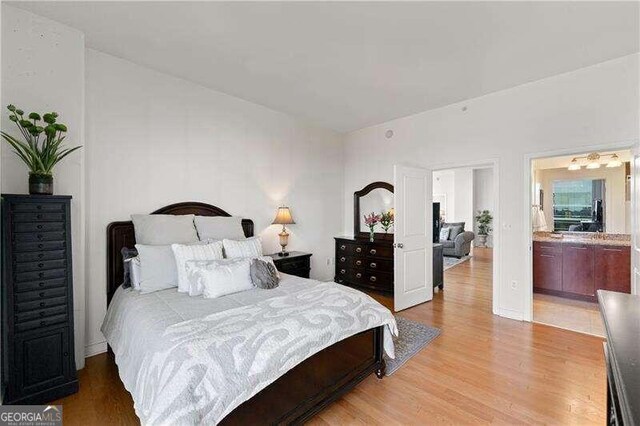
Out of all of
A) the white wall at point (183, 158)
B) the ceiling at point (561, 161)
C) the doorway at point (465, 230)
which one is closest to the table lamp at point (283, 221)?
the white wall at point (183, 158)

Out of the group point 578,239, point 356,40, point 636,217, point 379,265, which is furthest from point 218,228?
point 578,239

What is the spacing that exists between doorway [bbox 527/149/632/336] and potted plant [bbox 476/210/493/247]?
1897 millimetres

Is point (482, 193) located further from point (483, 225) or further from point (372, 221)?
point (372, 221)

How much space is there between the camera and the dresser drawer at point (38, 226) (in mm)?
1907

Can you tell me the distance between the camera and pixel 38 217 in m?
1.97

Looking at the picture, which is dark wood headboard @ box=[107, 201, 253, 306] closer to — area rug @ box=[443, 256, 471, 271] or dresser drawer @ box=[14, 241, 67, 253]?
dresser drawer @ box=[14, 241, 67, 253]

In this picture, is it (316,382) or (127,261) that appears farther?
(127,261)

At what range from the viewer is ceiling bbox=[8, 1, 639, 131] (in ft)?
7.02

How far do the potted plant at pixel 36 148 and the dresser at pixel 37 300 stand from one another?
169 mm

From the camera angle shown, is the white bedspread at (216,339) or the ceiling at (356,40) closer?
the white bedspread at (216,339)

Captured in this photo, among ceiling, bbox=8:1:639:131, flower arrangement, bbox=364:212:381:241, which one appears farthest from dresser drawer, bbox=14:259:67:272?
flower arrangement, bbox=364:212:381:241

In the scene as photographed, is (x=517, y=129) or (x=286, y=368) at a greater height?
(x=517, y=129)

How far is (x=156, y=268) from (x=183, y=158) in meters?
1.37

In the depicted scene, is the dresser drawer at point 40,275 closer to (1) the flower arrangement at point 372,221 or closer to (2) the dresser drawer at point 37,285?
(2) the dresser drawer at point 37,285
